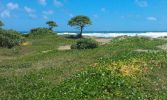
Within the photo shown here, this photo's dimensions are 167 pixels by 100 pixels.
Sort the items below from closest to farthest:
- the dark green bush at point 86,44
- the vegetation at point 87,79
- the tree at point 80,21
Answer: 1. the vegetation at point 87,79
2. the dark green bush at point 86,44
3. the tree at point 80,21

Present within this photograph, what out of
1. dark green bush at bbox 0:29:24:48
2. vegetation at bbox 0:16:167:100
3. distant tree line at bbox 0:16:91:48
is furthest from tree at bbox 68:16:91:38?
vegetation at bbox 0:16:167:100

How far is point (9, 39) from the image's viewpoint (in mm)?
53781

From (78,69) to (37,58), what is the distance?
34.0ft

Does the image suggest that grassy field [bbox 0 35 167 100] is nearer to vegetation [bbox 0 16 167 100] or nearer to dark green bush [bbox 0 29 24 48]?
vegetation [bbox 0 16 167 100]

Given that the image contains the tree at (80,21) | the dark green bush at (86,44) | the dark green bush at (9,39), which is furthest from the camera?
the tree at (80,21)

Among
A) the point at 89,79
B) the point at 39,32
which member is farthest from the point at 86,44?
the point at 39,32

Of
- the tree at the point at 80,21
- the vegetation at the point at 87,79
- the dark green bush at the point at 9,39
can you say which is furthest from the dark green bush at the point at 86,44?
the tree at the point at 80,21

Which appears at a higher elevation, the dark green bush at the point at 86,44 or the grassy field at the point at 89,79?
the dark green bush at the point at 86,44

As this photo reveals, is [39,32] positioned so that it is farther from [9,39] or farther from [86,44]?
[86,44]

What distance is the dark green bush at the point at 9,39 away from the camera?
53.3m

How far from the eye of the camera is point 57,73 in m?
27.6

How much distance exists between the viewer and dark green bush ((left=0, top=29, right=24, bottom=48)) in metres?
53.3

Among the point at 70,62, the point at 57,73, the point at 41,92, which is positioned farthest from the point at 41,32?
the point at 41,92

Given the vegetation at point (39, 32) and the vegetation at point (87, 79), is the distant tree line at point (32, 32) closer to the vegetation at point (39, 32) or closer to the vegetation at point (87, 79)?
the vegetation at point (39, 32)
